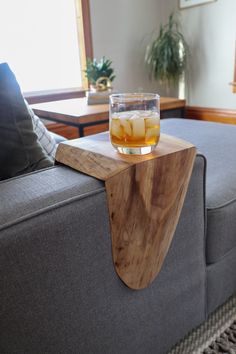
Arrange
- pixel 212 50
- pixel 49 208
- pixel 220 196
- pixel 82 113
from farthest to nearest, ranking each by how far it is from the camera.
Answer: pixel 212 50 < pixel 82 113 < pixel 220 196 < pixel 49 208

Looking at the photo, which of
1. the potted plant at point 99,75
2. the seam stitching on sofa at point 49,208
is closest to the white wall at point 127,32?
the potted plant at point 99,75

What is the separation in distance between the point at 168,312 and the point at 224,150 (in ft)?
2.07

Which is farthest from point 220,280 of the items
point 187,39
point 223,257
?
point 187,39

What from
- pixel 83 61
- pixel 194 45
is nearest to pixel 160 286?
pixel 83 61

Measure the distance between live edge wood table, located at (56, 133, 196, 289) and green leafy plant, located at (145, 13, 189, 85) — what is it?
2419 mm

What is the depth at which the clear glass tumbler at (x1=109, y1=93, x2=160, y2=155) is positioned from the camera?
0.64 meters

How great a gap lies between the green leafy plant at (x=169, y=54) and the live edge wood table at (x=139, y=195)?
2.42m

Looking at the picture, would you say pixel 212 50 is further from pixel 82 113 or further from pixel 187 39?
pixel 82 113

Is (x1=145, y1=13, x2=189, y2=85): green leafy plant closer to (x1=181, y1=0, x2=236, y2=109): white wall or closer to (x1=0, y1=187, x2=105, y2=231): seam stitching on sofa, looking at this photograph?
(x1=181, y1=0, x2=236, y2=109): white wall

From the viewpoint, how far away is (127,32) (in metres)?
3.01

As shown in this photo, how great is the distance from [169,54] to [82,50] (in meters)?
0.81

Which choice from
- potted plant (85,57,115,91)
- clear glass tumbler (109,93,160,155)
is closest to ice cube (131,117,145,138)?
clear glass tumbler (109,93,160,155)

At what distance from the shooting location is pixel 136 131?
25.0 inches

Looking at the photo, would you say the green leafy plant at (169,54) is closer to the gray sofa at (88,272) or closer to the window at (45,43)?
the window at (45,43)
